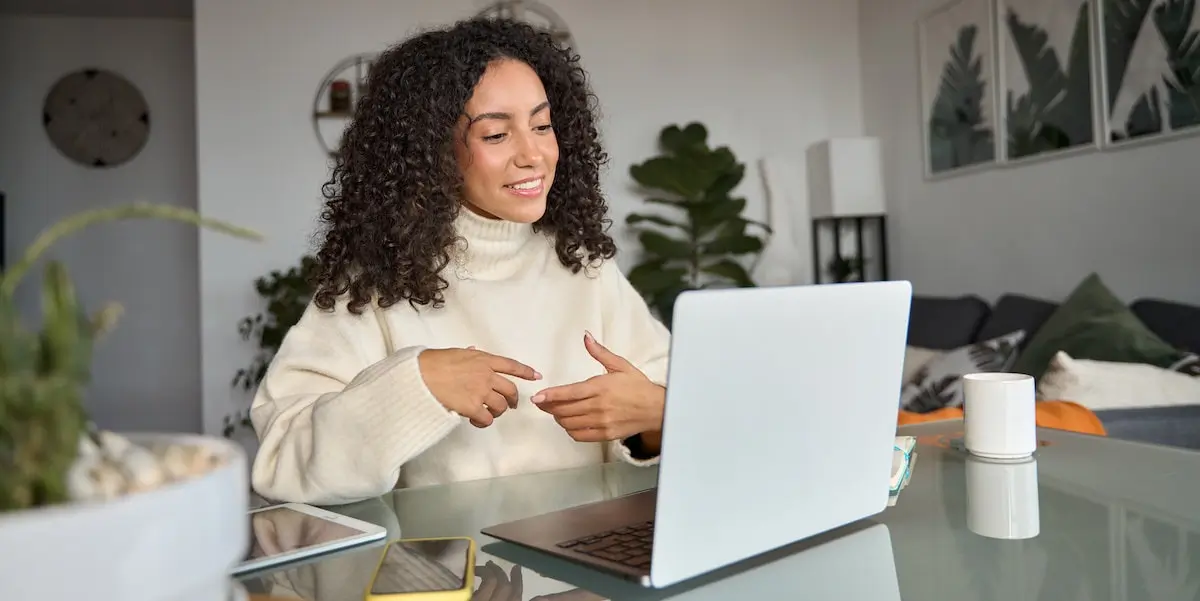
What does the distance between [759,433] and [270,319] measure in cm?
331

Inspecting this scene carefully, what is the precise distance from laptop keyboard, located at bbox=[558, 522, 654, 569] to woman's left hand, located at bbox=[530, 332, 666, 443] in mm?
148

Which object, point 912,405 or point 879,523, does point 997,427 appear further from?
point 912,405

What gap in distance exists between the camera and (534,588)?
0.61m

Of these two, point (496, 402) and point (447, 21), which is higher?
point (447, 21)

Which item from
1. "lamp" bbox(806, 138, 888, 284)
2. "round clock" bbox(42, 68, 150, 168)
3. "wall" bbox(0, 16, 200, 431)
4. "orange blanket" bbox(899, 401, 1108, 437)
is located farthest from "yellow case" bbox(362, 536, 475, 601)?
"round clock" bbox(42, 68, 150, 168)

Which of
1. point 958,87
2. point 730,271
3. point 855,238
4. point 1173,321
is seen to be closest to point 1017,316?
point 1173,321

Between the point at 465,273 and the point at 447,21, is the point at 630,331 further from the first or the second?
the point at 447,21

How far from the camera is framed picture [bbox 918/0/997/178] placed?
336 cm

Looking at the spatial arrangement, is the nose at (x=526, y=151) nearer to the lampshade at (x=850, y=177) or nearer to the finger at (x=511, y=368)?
the finger at (x=511, y=368)

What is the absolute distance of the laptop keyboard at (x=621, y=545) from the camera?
641 mm

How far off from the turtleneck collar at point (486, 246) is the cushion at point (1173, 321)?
1.84 m

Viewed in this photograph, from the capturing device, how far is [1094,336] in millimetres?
2264

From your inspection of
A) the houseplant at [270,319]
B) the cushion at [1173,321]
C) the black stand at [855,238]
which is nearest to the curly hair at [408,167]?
the cushion at [1173,321]

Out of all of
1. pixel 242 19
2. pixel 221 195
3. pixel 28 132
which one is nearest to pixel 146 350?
pixel 28 132
